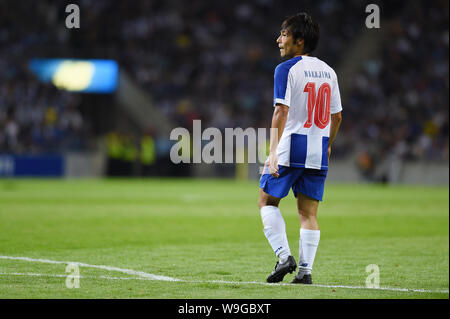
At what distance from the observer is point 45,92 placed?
3334 centimetres

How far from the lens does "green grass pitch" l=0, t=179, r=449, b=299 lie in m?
6.20

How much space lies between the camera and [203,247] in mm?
9695

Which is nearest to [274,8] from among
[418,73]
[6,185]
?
[418,73]

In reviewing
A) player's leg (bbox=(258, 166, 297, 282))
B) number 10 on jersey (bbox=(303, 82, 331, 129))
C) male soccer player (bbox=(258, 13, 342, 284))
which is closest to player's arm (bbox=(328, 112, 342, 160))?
male soccer player (bbox=(258, 13, 342, 284))

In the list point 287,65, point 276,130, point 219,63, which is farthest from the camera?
point 219,63

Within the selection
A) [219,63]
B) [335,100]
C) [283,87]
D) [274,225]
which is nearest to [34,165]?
[219,63]

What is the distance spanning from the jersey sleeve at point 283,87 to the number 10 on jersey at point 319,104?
209 mm

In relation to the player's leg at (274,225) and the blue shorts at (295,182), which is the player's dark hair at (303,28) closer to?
the blue shorts at (295,182)

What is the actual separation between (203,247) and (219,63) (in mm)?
26552

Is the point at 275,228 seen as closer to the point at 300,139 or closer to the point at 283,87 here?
the point at 300,139

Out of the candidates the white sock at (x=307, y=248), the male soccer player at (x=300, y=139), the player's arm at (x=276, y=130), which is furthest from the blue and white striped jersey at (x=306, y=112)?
the white sock at (x=307, y=248)

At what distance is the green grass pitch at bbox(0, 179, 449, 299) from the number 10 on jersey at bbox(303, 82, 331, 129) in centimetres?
140

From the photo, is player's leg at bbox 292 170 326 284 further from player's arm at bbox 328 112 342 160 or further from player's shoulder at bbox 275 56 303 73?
player's shoulder at bbox 275 56 303 73
